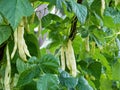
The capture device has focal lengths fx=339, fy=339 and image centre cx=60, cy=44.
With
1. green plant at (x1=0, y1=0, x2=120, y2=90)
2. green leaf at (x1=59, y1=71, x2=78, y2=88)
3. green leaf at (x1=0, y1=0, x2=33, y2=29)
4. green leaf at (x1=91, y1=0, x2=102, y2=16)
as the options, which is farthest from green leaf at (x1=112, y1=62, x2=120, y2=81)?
green leaf at (x1=0, y1=0, x2=33, y2=29)

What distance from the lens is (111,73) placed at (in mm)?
1084

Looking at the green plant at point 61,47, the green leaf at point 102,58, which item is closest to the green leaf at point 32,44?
the green plant at point 61,47

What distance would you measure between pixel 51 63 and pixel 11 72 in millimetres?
146

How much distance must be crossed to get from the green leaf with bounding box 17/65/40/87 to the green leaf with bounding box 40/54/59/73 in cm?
1

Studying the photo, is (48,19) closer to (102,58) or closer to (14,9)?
(102,58)

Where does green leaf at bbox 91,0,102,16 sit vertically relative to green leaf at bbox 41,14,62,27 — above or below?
above

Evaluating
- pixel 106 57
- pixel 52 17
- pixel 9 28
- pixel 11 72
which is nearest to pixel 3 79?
pixel 11 72

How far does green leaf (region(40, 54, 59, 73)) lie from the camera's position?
0.69 metres

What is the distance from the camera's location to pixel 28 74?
0.70 m

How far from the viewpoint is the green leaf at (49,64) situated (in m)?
0.69

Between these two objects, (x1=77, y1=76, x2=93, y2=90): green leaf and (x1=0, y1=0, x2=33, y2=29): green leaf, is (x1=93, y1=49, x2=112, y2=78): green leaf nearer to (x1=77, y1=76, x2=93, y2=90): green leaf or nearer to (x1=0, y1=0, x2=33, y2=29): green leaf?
(x1=77, y1=76, x2=93, y2=90): green leaf

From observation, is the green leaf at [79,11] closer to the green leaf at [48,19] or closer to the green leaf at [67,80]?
the green leaf at [67,80]

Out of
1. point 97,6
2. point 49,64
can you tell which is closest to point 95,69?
point 97,6

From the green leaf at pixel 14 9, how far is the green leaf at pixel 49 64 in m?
0.11
